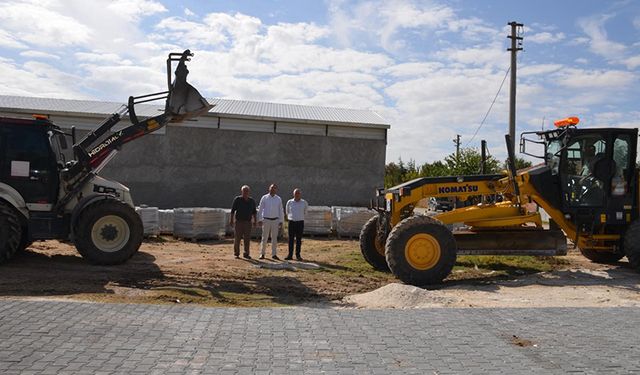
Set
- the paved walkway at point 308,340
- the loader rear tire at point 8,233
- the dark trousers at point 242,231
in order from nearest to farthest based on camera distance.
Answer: the paved walkway at point 308,340 < the loader rear tire at point 8,233 < the dark trousers at point 242,231

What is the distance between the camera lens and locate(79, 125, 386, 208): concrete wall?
85.8 feet

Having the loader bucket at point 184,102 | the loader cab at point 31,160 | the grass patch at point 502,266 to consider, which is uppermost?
the loader bucket at point 184,102

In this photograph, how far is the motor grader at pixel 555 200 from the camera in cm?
1141

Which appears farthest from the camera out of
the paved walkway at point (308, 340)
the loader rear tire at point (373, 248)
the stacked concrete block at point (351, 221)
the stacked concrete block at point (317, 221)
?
the stacked concrete block at point (317, 221)

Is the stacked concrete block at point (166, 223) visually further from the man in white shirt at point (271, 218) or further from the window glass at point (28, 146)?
the window glass at point (28, 146)

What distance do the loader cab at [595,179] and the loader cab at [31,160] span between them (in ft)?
33.6

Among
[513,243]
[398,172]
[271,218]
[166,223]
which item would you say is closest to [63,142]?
[271,218]

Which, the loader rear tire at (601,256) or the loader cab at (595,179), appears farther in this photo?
the loader rear tire at (601,256)

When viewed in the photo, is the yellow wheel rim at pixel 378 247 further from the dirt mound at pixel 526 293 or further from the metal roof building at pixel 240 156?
the metal roof building at pixel 240 156

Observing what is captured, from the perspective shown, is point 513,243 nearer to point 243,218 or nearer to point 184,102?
point 243,218

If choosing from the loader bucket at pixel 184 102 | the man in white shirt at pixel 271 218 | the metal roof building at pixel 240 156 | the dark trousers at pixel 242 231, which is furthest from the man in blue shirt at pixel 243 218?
the metal roof building at pixel 240 156

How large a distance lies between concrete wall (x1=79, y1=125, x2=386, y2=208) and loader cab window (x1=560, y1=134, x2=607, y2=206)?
16207mm

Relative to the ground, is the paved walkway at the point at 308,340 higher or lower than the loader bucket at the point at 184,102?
lower

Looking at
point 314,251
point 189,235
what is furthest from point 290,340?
point 189,235
